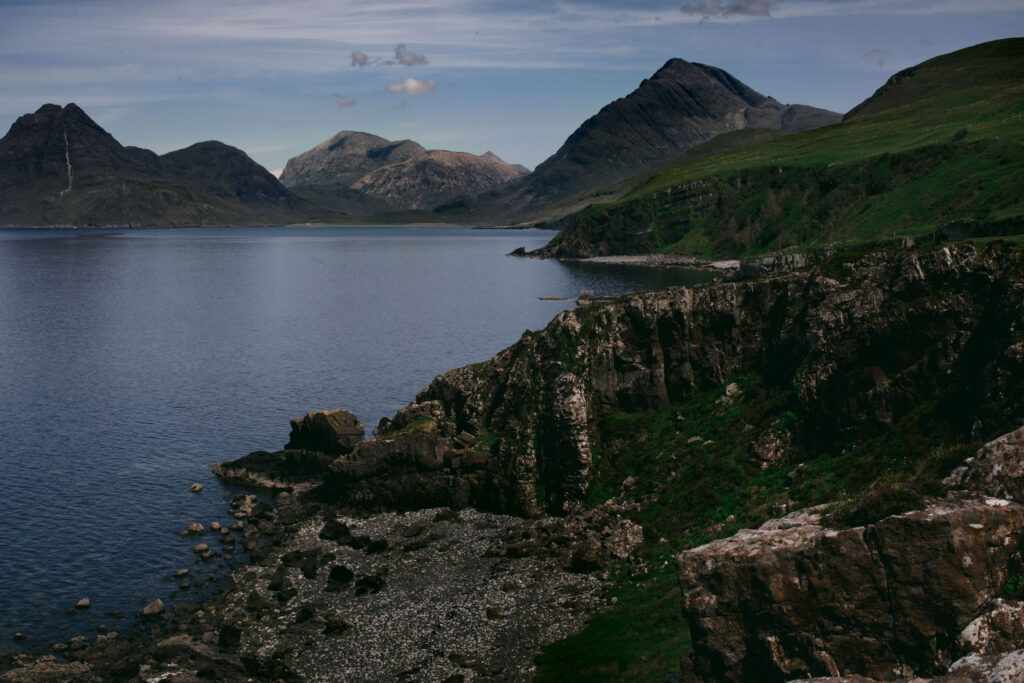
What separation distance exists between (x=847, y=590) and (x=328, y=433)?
2010 inches

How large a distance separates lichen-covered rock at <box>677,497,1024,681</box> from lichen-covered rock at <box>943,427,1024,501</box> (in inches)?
55.4

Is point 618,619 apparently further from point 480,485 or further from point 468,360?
point 468,360

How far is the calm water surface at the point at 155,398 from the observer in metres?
50.3

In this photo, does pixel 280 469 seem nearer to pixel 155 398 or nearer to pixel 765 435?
pixel 155 398

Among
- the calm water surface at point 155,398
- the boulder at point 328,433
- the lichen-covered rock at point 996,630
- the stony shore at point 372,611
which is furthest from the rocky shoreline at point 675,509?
the calm water surface at point 155,398

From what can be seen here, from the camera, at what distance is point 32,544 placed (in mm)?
53406

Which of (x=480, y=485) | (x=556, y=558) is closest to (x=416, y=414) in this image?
(x=480, y=485)

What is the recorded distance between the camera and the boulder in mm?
68000

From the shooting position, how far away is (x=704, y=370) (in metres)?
56.6

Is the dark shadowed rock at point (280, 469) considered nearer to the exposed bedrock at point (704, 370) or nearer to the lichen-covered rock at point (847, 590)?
the exposed bedrock at point (704, 370)

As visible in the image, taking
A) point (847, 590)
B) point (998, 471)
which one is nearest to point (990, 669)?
point (847, 590)

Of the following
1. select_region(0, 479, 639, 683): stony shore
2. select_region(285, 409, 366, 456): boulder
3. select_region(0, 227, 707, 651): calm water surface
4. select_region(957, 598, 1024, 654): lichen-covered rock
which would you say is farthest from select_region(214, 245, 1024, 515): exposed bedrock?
select_region(957, 598, 1024, 654): lichen-covered rock

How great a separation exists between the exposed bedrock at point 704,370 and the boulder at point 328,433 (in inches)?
118

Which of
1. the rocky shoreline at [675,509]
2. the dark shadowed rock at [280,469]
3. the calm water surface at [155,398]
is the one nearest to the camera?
the rocky shoreline at [675,509]
